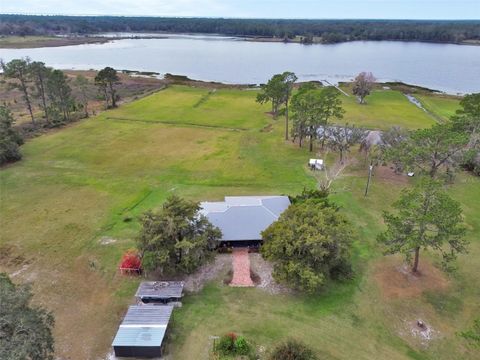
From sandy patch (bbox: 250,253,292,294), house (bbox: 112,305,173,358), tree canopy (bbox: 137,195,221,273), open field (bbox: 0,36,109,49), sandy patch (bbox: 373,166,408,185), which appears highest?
open field (bbox: 0,36,109,49)

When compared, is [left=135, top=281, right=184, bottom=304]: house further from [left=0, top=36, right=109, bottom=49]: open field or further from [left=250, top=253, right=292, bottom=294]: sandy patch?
[left=0, top=36, right=109, bottom=49]: open field

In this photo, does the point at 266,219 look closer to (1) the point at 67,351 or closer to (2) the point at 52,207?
(1) the point at 67,351

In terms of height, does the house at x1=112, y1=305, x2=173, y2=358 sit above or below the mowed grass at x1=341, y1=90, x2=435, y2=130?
below

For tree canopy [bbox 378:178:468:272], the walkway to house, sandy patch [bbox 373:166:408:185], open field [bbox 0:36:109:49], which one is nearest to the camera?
tree canopy [bbox 378:178:468:272]

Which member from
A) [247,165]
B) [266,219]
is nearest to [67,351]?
[266,219]

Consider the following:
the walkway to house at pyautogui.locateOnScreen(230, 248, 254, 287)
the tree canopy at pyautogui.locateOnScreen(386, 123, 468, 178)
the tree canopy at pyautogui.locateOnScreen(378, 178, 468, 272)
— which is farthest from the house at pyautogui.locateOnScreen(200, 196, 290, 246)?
the tree canopy at pyautogui.locateOnScreen(386, 123, 468, 178)

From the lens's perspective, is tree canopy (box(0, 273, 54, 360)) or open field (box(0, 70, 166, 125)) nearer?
tree canopy (box(0, 273, 54, 360))

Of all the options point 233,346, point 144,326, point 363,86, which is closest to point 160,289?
point 144,326
